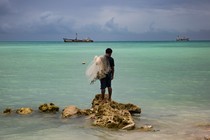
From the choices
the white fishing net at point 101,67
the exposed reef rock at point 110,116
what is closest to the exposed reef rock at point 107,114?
the exposed reef rock at point 110,116

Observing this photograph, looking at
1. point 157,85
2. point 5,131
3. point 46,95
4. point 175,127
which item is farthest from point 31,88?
point 175,127

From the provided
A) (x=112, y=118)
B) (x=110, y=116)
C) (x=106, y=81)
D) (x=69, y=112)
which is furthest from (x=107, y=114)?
(x=106, y=81)

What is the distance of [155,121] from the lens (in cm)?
1101

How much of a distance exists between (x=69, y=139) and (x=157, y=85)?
11544 millimetres

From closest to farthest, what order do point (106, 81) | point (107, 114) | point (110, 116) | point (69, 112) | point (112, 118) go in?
point (112, 118)
point (110, 116)
point (107, 114)
point (69, 112)
point (106, 81)

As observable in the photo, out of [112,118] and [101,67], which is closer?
[112,118]

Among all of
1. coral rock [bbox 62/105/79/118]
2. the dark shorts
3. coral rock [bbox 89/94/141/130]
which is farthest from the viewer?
the dark shorts

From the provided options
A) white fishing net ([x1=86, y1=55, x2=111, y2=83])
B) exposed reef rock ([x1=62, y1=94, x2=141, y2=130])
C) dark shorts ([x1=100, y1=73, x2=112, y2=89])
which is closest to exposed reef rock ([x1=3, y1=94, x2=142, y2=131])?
exposed reef rock ([x1=62, y1=94, x2=141, y2=130])

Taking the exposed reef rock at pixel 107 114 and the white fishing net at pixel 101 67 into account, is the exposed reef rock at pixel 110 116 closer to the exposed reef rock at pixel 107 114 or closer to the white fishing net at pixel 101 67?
the exposed reef rock at pixel 107 114

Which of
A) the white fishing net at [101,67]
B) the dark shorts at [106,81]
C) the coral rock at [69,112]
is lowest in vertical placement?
the coral rock at [69,112]

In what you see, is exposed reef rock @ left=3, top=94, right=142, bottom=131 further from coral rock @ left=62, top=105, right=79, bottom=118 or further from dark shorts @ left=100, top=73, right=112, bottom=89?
dark shorts @ left=100, top=73, right=112, bottom=89

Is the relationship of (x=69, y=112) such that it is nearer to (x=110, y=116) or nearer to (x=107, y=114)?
(x=107, y=114)

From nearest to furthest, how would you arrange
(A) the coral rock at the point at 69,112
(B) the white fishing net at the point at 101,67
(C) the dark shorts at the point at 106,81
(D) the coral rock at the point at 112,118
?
(D) the coral rock at the point at 112,118 → (A) the coral rock at the point at 69,112 → (B) the white fishing net at the point at 101,67 → (C) the dark shorts at the point at 106,81

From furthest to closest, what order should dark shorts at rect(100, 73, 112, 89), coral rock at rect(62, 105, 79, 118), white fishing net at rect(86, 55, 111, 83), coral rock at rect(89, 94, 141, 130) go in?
dark shorts at rect(100, 73, 112, 89), white fishing net at rect(86, 55, 111, 83), coral rock at rect(62, 105, 79, 118), coral rock at rect(89, 94, 141, 130)
